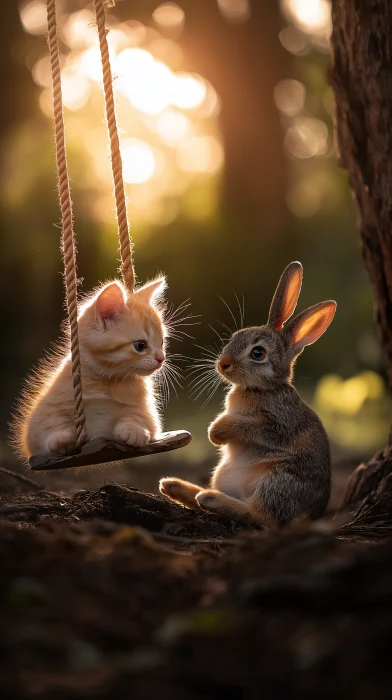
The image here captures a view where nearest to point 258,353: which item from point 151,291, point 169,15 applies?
point 151,291

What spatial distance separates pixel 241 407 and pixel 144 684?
113 inches

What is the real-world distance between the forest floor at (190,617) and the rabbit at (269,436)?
1076 millimetres

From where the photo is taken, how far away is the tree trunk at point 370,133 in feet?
17.1

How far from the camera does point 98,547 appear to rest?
306 cm

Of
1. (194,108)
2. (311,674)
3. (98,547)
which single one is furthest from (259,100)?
(311,674)

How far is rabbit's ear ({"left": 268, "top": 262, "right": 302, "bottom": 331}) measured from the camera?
16.5ft

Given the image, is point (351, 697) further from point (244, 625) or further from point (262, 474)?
point (262, 474)

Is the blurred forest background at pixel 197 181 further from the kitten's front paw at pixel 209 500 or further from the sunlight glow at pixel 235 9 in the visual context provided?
the kitten's front paw at pixel 209 500

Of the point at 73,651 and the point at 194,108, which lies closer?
the point at 73,651

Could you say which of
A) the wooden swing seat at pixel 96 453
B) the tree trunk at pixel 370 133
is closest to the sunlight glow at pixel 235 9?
the tree trunk at pixel 370 133

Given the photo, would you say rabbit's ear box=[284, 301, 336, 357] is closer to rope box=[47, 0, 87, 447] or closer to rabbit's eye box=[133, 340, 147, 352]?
rabbit's eye box=[133, 340, 147, 352]

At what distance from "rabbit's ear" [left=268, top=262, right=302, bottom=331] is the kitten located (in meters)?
0.81

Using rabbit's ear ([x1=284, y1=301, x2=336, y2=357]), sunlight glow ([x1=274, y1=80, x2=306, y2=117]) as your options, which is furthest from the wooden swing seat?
sunlight glow ([x1=274, y1=80, x2=306, y2=117])

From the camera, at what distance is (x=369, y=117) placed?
5.36m
